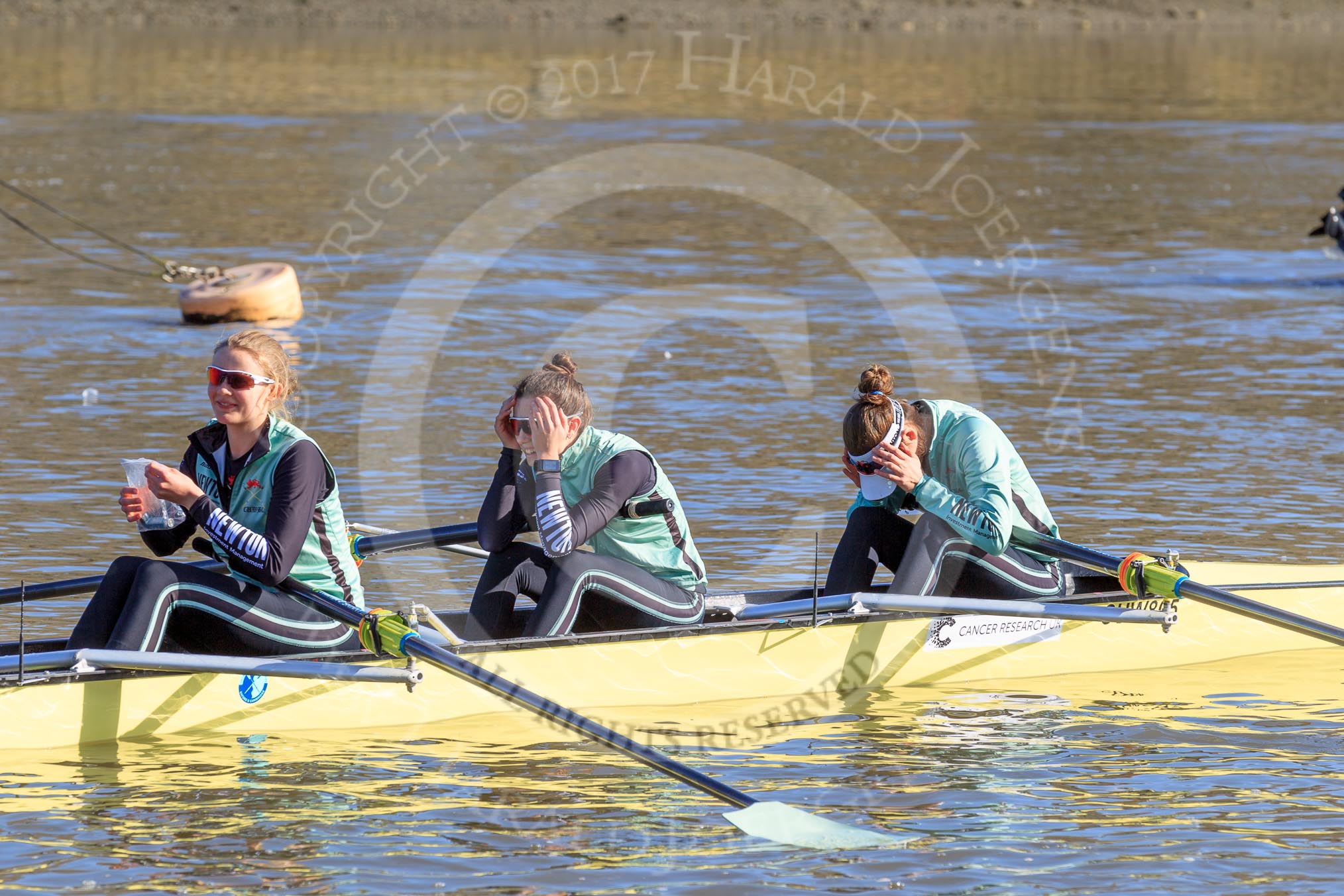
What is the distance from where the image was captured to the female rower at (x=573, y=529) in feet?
26.6

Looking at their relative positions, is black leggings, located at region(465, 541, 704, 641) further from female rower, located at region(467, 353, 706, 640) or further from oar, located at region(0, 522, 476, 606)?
oar, located at region(0, 522, 476, 606)

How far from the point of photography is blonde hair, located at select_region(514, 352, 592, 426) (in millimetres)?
8109

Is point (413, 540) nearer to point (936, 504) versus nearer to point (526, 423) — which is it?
point (526, 423)

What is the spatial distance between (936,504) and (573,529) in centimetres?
173

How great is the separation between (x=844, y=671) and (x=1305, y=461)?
664cm

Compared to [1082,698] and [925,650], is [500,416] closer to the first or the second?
[925,650]

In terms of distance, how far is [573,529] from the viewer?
8.11 m

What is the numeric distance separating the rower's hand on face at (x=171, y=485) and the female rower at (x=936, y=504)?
9.51 feet

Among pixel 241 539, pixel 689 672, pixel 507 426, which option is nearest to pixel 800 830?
pixel 689 672

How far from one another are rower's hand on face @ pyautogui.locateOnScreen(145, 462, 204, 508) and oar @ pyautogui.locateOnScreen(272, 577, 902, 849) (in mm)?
→ 613

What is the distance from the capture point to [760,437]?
15.3m

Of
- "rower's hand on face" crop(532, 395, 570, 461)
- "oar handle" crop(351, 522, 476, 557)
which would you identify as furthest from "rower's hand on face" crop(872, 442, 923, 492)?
"oar handle" crop(351, 522, 476, 557)

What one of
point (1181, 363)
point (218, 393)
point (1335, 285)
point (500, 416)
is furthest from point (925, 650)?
point (1335, 285)

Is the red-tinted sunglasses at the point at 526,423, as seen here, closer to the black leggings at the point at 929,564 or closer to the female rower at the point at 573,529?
the female rower at the point at 573,529
